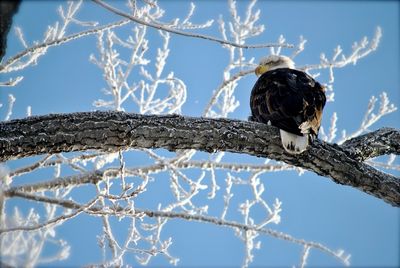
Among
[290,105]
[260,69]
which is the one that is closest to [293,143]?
[290,105]

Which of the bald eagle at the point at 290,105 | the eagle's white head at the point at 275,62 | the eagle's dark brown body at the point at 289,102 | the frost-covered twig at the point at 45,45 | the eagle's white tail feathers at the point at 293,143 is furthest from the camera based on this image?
the eagle's white head at the point at 275,62

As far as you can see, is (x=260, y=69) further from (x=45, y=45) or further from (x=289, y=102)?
(x=45, y=45)

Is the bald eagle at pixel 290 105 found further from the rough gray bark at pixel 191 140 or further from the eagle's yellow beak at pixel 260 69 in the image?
the eagle's yellow beak at pixel 260 69

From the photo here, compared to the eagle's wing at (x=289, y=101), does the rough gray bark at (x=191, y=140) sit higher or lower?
lower

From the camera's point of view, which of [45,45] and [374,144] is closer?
[374,144]

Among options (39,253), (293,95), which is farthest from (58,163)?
(293,95)

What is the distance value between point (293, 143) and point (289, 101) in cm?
66

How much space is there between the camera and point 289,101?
377 cm

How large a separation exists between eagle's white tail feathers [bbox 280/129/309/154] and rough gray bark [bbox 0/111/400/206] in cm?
4

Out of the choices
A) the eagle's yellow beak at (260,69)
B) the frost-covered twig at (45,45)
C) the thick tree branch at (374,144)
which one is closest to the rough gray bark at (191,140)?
the thick tree branch at (374,144)

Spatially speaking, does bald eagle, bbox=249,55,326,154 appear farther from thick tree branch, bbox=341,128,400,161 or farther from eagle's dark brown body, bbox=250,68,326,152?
thick tree branch, bbox=341,128,400,161

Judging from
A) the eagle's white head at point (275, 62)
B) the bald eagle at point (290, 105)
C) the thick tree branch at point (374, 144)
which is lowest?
the thick tree branch at point (374, 144)

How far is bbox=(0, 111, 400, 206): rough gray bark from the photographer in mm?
2734

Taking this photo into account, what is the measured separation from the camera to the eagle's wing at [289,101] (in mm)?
3596
